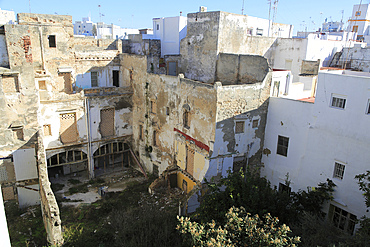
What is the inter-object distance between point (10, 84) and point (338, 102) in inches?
783

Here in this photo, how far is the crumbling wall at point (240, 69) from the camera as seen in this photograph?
19.1 metres

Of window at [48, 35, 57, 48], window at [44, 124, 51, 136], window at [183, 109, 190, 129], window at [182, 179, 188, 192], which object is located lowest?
window at [182, 179, 188, 192]

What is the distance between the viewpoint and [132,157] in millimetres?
Result: 26594

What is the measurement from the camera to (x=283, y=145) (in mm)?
18016

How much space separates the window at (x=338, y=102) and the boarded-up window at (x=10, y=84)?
19.4m

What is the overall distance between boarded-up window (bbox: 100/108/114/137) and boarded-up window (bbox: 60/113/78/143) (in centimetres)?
220

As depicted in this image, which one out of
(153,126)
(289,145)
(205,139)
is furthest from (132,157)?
(289,145)

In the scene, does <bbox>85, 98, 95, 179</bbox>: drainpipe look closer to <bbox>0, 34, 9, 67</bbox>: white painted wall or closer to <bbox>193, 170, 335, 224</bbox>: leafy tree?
<bbox>0, 34, 9, 67</bbox>: white painted wall

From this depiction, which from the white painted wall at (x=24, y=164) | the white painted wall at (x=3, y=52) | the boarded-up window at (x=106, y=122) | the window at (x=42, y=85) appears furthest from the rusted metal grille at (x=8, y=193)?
the white painted wall at (x=3, y=52)

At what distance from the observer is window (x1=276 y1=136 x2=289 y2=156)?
17.8 m

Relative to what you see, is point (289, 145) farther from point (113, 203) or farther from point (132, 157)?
point (132, 157)

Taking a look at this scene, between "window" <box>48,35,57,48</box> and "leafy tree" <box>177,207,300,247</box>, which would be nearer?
Answer: "leafy tree" <box>177,207,300,247</box>

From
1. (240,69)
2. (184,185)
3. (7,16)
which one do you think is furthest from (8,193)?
(7,16)

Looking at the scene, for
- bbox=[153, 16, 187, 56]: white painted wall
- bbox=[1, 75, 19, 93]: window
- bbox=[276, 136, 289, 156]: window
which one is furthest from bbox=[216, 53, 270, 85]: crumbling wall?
bbox=[1, 75, 19, 93]: window
